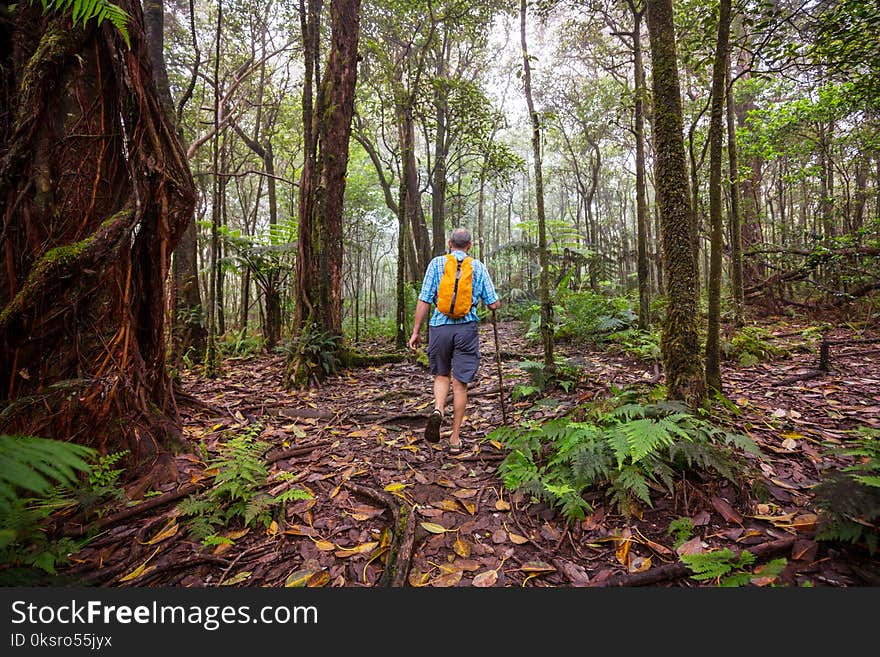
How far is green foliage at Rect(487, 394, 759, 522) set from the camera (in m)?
2.29

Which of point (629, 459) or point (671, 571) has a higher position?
point (629, 459)

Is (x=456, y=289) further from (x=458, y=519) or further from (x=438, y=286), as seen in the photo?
(x=458, y=519)

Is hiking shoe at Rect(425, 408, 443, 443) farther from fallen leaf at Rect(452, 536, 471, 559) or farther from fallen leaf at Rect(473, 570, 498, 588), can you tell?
fallen leaf at Rect(473, 570, 498, 588)

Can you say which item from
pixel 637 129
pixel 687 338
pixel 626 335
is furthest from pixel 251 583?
pixel 637 129

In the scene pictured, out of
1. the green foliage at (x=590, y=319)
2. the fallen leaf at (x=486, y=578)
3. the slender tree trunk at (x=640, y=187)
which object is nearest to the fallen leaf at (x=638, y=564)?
the fallen leaf at (x=486, y=578)

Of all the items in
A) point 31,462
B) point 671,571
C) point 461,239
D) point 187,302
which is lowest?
point 671,571

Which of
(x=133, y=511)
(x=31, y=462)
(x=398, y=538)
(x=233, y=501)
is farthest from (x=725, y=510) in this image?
(x=133, y=511)

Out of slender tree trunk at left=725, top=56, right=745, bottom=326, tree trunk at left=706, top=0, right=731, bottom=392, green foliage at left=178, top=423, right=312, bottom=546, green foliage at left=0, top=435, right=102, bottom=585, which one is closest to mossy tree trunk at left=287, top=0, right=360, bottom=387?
green foliage at left=178, top=423, right=312, bottom=546

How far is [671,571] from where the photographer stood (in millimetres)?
1878

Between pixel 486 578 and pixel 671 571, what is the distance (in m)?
0.92

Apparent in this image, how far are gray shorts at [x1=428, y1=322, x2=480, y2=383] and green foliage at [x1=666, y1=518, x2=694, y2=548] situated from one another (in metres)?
1.94

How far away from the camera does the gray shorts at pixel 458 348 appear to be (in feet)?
12.2

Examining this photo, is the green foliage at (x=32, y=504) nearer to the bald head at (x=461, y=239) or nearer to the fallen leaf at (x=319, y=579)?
the fallen leaf at (x=319, y=579)

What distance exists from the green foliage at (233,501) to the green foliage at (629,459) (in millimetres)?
1638
